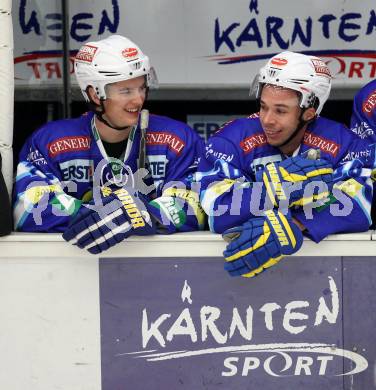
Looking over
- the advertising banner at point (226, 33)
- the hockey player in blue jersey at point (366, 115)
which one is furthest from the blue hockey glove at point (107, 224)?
the advertising banner at point (226, 33)

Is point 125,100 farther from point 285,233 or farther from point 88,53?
point 285,233

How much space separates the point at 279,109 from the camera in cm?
343

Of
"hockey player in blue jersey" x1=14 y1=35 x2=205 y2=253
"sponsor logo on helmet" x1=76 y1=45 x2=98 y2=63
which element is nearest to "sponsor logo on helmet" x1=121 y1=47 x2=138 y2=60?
"hockey player in blue jersey" x1=14 y1=35 x2=205 y2=253

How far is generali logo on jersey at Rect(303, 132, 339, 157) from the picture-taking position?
3.45 m

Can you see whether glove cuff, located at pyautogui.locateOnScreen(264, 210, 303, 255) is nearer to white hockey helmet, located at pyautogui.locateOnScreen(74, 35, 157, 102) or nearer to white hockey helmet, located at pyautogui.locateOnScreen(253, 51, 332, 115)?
white hockey helmet, located at pyautogui.locateOnScreen(253, 51, 332, 115)

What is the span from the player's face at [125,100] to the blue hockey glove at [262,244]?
71 cm

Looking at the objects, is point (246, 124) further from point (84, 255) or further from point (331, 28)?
point (331, 28)

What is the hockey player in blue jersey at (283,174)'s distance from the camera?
308cm

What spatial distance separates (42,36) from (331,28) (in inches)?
59.3

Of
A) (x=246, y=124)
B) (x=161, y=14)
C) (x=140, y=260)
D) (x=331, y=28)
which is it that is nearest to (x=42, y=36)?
(x=161, y=14)

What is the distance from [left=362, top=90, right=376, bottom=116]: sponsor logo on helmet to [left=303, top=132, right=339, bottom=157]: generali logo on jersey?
43 cm

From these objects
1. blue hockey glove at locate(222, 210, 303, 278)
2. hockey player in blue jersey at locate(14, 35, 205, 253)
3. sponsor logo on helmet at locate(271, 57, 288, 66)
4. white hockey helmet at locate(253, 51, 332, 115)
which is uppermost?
sponsor logo on helmet at locate(271, 57, 288, 66)

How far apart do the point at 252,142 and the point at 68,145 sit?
0.67m

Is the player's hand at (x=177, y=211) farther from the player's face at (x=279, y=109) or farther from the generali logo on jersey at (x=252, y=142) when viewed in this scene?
the player's face at (x=279, y=109)
